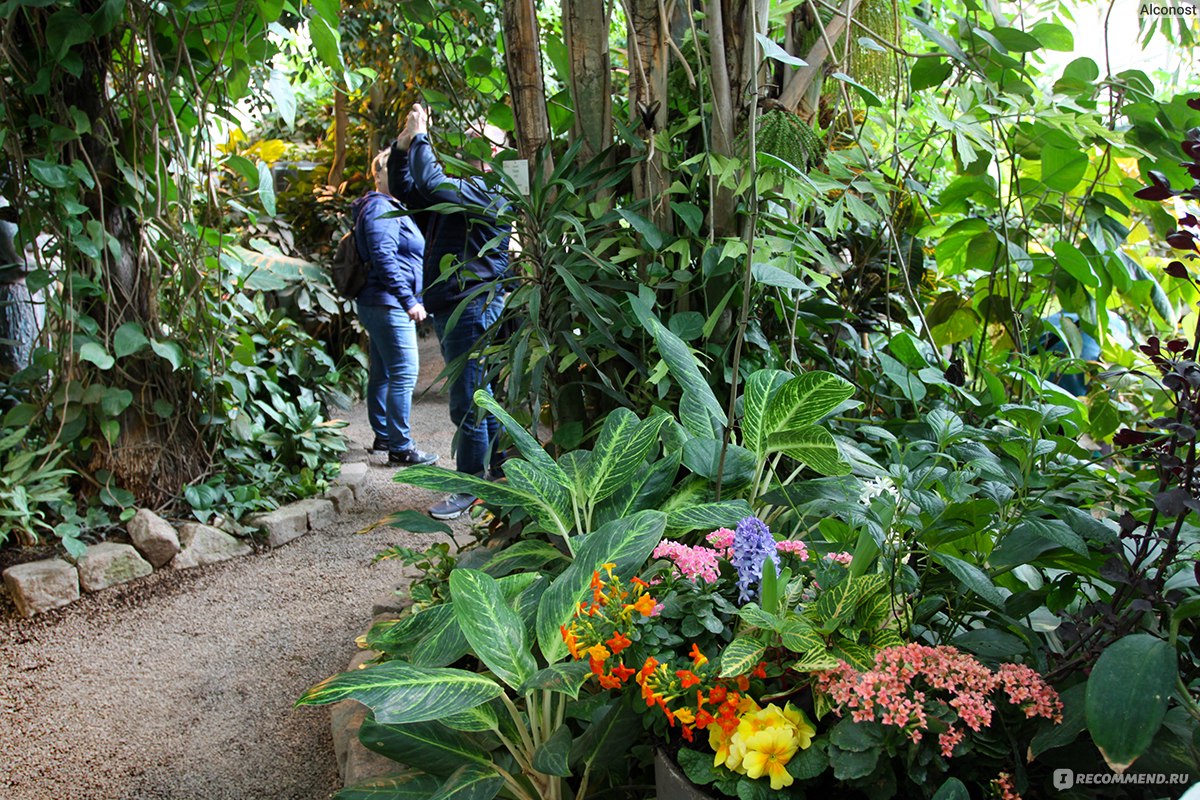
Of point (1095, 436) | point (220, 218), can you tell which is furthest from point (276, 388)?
point (1095, 436)

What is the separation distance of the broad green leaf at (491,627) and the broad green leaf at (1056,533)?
2.00 ft

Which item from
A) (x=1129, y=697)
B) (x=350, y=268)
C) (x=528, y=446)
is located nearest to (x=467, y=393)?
(x=350, y=268)

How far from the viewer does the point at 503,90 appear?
8.00ft

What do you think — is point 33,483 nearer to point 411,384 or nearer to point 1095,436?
point 411,384

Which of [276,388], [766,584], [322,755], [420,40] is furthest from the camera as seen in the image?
[276,388]

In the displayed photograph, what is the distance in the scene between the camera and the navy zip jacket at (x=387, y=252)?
3564 mm

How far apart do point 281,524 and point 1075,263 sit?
2.68 metres

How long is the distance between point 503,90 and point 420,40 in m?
0.41

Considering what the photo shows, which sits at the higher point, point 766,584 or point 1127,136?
point 1127,136

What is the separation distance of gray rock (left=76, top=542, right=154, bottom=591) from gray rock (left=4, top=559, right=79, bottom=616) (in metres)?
0.04

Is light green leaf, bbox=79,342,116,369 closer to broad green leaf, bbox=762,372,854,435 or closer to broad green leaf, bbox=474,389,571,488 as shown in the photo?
broad green leaf, bbox=474,389,571,488

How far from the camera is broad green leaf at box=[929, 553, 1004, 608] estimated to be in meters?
0.94

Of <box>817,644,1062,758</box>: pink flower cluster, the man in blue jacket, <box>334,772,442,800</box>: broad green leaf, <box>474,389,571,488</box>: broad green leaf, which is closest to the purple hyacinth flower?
<box>817,644,1062,758</box>: pink flower cluster

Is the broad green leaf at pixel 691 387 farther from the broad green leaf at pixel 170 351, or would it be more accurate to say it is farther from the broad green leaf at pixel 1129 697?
the broad green leaf at pixel 170 351
